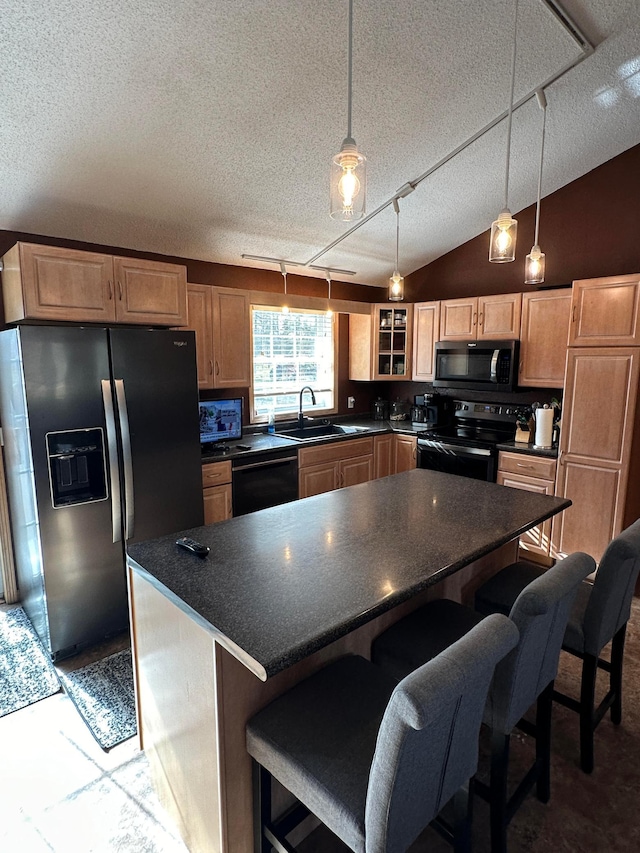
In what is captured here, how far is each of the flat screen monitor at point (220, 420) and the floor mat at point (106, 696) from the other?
1672 mm

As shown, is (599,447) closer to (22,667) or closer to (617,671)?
(617,671)

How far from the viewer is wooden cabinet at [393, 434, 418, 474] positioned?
450 cm

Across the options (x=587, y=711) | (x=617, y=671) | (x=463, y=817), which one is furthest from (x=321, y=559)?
(x=617, y=671)

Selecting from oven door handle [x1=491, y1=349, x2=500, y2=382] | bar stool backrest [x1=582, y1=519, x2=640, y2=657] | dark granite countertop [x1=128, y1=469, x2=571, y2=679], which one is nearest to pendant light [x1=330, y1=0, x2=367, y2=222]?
dark granite countertop [x1=128, y1=469, x2=571, y2=679]

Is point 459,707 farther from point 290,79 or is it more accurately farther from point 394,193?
point 394,193

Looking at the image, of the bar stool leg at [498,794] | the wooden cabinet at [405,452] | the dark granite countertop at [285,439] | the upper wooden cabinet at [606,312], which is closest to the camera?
the bar stool leg at [498,794]

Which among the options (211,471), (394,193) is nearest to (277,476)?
(211,471)

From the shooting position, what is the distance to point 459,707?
105cm

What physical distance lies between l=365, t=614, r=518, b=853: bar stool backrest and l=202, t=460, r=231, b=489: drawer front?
245 centimetres

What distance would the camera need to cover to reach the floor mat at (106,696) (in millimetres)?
2105

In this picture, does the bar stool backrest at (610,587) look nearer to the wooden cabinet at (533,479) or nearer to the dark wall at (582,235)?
the wooden cabinet at (533,479)

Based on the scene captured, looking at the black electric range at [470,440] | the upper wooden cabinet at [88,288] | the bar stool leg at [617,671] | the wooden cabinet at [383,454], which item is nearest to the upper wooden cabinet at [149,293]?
the upper wooden cabinet at [88,288]

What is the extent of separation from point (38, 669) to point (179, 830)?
4.58ft

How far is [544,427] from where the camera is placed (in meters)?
3.77
